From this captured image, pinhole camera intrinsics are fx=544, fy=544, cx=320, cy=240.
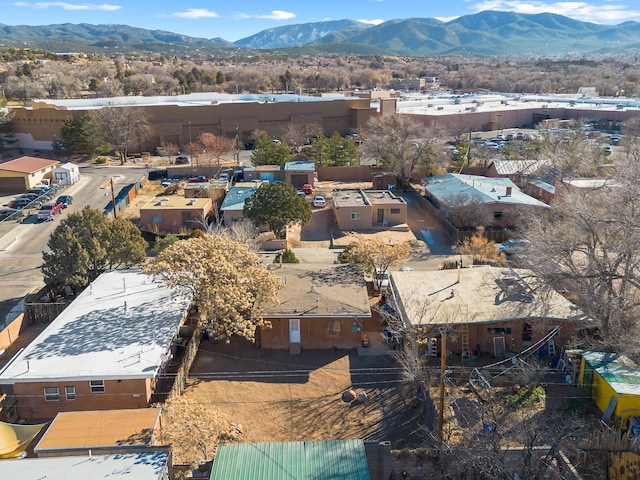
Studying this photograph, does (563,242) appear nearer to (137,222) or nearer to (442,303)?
(442,303)

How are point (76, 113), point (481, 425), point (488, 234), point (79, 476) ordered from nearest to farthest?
point (79, 476)
point (481, 425)
point (488, 234)
point (76, 113)

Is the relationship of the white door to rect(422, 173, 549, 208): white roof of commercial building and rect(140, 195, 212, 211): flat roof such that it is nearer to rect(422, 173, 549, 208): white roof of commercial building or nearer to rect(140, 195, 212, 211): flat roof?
rect(140, 195, 212, 211): flat roof

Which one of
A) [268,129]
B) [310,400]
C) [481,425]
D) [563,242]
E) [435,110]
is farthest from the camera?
[435,110]

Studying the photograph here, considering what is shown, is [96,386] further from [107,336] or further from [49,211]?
[49,211]

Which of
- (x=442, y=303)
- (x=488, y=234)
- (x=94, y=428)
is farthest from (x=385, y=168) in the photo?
(x=94, y=428)

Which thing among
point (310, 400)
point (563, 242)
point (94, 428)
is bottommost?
point (310, 400)

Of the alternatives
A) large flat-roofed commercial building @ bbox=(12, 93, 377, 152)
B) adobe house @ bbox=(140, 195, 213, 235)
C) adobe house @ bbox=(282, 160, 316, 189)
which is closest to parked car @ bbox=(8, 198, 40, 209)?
adobe house @ bbox=(140, 195, 213, 235)

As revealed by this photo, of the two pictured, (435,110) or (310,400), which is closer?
(310,400)

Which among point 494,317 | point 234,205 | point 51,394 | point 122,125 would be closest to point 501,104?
point 122,125
